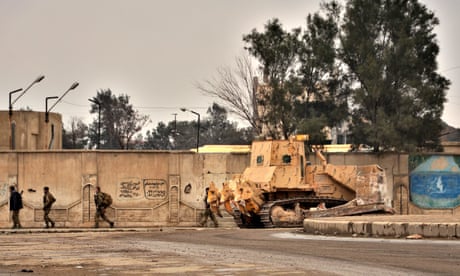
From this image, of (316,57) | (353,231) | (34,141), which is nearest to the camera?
(353,231)

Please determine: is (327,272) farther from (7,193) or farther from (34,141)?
(34,141)

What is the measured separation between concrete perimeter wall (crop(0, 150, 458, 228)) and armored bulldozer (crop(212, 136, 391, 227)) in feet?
19.2

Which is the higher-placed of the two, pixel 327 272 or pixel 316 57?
pixel 316 57

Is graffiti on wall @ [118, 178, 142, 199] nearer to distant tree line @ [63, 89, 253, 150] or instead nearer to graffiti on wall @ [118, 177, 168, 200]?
graffiti on wall @ [118, 177, 168, 200]

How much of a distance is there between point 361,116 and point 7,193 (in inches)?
697

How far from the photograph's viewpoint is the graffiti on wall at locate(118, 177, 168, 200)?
142 ft

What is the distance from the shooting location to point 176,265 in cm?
1562

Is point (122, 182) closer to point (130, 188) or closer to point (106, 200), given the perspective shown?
point (130, 188)

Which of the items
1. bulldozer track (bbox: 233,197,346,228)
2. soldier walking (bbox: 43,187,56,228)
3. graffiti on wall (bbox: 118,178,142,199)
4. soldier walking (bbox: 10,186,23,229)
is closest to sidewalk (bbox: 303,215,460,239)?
bulldozer track (bbox: 233,197,346,228)

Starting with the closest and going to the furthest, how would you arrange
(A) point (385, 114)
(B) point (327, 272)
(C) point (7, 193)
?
(B) point (327, 272)
(C) point (7, 193)
(A) point (385, 114)

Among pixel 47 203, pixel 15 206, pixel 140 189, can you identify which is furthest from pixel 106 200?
pixel 15 206

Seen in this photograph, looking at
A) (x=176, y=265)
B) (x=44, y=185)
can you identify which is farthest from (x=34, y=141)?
(x=176, y=265)

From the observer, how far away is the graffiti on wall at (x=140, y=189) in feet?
142

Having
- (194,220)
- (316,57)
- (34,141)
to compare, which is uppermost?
(316,57)
